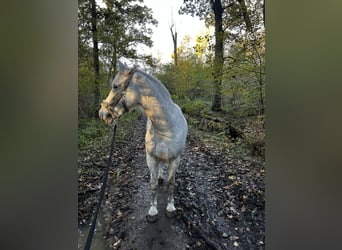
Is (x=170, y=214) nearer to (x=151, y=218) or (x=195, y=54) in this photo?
(x=151, y=218)

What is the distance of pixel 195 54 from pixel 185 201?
0.79 metres

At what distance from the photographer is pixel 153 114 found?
99 cm

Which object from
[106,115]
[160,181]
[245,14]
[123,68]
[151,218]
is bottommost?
[151,218]

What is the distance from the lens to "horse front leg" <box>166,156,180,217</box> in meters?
1.11

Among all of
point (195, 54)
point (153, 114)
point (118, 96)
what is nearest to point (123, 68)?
point (118, 96)

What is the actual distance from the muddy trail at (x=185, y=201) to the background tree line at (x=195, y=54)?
0.83 feet

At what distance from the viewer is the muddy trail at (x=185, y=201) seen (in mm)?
1003

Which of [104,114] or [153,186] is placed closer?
[104,114]

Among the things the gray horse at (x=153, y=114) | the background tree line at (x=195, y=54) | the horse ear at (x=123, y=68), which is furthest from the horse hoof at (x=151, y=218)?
the horse ear at (x=123, y=68)

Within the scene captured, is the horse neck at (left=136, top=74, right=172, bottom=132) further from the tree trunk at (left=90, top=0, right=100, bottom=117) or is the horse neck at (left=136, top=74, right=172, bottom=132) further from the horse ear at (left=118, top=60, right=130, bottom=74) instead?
the tree trunk at (left=90, top=0, right=100, bottom=117)

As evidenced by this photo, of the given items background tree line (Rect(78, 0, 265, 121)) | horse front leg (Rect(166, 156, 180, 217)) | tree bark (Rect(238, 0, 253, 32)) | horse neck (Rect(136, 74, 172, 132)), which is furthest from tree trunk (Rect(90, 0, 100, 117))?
tree bark (Rect(238, 0, 253, 32))

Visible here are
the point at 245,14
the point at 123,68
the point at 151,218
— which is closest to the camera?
the point at 123,68

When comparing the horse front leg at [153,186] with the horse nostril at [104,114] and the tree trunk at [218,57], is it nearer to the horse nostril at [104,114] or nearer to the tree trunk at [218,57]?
the horse nostril at [104,114]
